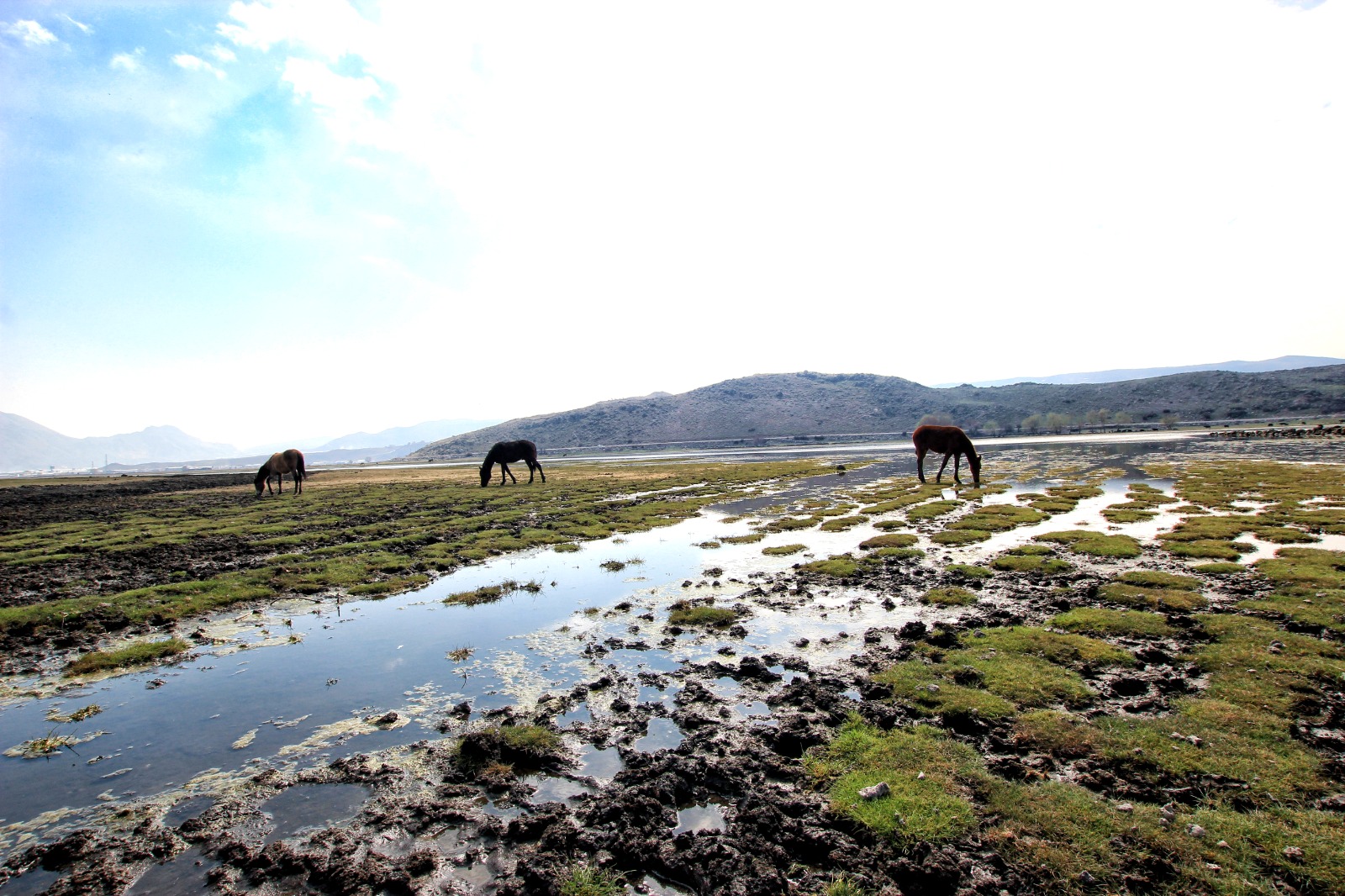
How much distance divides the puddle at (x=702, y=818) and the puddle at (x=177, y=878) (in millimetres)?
4680

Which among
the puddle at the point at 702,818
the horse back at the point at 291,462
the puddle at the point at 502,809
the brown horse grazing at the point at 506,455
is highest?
the horse back at the point at 291,462

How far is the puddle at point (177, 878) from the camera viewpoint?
211 inches

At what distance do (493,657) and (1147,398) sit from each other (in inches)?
8336

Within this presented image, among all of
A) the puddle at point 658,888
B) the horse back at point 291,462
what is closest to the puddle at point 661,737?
the puddle at point 658,888

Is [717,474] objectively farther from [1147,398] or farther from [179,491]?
[1147,398]

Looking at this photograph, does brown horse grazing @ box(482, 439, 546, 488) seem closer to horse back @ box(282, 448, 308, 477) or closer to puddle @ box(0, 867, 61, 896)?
horse back @ box(282, 448, 308, 477)

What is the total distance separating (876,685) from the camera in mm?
8773

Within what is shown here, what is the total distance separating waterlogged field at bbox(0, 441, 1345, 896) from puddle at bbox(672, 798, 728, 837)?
0.17 feet

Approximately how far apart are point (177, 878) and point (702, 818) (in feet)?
17.6

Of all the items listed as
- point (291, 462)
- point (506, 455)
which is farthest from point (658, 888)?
point (291, 462)

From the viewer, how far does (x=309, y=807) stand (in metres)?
6.61

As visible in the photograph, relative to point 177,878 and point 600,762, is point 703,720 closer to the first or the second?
point 600,762

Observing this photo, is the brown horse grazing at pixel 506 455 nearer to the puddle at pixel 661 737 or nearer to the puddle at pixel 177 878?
the puddle at pixel 661 737

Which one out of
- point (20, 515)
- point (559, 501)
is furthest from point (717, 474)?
point (20, 515)
